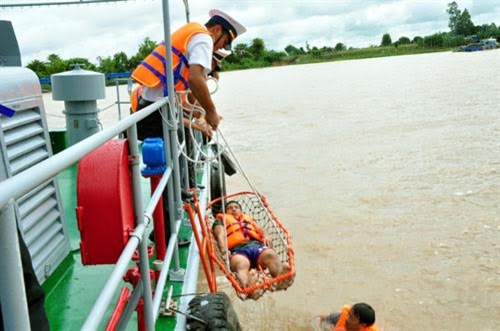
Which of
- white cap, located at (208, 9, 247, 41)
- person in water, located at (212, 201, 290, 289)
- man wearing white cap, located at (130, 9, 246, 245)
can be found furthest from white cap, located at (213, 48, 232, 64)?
person in water, located at (212, 201, 290, 289)

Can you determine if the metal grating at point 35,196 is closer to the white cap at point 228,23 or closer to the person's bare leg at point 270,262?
the white cap at point 228,23

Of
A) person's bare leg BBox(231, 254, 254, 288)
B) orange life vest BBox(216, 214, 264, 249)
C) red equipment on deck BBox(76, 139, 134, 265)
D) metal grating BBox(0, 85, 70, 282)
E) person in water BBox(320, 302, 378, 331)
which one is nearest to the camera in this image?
red equipment on deck BBox(76, 139, 134, 265)

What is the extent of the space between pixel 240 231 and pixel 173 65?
1764 millimetres

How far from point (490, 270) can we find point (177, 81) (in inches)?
207

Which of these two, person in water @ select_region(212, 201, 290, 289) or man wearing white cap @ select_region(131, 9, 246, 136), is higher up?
man wearing white cap @ select_region(131, 9, 246, 136)

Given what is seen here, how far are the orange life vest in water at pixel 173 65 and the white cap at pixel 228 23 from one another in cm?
26

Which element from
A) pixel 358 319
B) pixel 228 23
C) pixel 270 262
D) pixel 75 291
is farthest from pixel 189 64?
pixel 358 319

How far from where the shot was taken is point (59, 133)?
7.04m

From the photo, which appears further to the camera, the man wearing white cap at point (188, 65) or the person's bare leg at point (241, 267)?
the person's bare leg at point (241, 267)

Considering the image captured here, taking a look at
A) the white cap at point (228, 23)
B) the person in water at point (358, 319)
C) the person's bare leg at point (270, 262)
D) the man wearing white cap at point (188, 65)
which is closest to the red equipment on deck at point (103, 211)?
the man wearing white cap at point (188, 65)

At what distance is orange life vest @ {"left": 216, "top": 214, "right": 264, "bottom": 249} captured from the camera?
474cm

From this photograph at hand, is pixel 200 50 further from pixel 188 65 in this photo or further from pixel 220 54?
pixel 220 54

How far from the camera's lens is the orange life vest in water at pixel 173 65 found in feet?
11.6

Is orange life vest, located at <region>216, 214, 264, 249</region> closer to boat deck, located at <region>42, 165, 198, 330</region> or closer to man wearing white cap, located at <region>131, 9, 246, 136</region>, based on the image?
boat deck, located at <region>42, 165, 198, 330</region>
